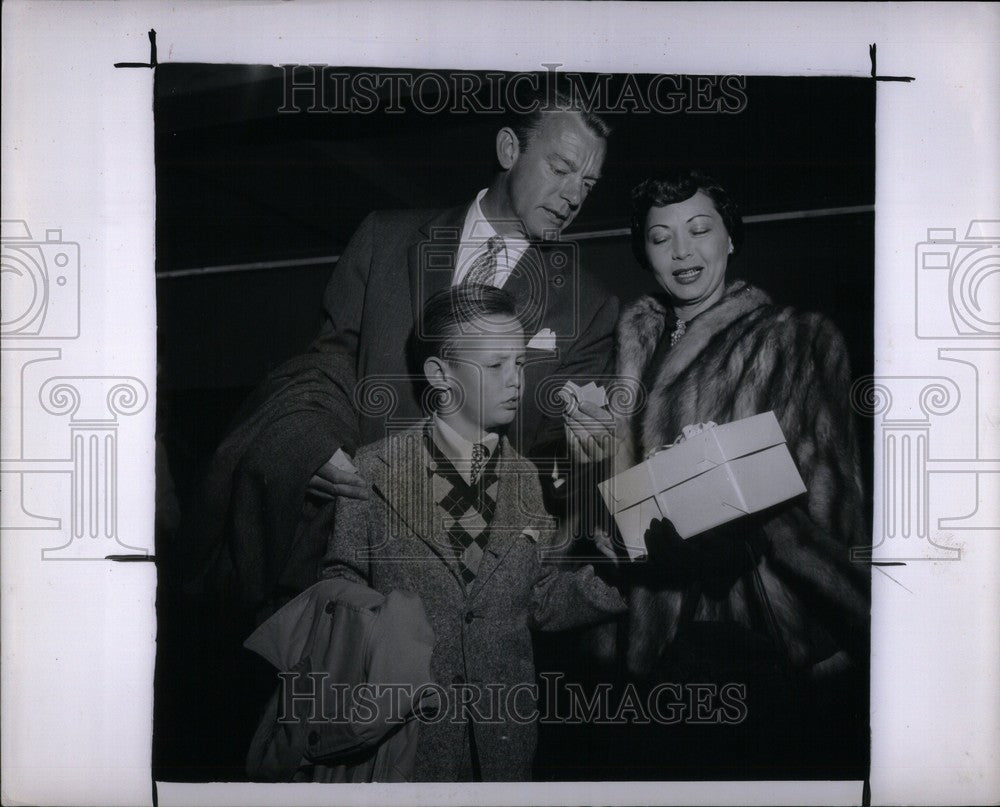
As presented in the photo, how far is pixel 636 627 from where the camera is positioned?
2.13 metres

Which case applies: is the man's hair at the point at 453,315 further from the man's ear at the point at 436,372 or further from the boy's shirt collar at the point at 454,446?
the boy's shirt collar at the point at 454,446

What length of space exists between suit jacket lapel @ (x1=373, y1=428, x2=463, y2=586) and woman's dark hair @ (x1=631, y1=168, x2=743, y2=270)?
2.46 ft

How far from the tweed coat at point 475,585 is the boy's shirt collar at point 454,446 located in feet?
0.13

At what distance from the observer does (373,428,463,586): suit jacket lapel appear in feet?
6.88

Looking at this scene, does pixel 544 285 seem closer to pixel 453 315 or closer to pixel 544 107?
pixel 453 315

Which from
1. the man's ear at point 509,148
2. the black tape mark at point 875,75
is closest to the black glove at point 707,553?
the man's ear at point 509,148

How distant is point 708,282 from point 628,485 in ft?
1.82

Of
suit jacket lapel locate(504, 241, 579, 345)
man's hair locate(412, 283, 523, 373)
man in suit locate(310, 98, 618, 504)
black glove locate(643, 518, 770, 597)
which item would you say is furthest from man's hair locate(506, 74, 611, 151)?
black glove locate(643, 518, 770, 597)

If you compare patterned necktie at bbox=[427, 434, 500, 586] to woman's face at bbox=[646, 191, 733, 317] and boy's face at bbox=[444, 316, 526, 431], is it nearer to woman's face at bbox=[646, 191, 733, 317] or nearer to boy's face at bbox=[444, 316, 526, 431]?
boy's face at bbox=[444, 316, 526, 431]

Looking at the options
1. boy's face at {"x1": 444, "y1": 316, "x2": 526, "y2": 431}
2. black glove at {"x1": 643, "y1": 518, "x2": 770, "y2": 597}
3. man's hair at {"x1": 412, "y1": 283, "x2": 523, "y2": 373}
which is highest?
man's hair at {"x1": 412, "y1": 283, "x2": 523, "y2": 373}

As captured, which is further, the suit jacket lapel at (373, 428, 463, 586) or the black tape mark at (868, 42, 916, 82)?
the black tape mark at (868, 42, 916, 82)

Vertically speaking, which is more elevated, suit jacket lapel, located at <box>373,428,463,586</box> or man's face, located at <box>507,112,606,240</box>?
man's face, located at <box>507,112,606,240</box>

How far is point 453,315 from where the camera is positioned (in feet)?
6.98

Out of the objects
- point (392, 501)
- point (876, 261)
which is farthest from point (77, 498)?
point (876, 261)
